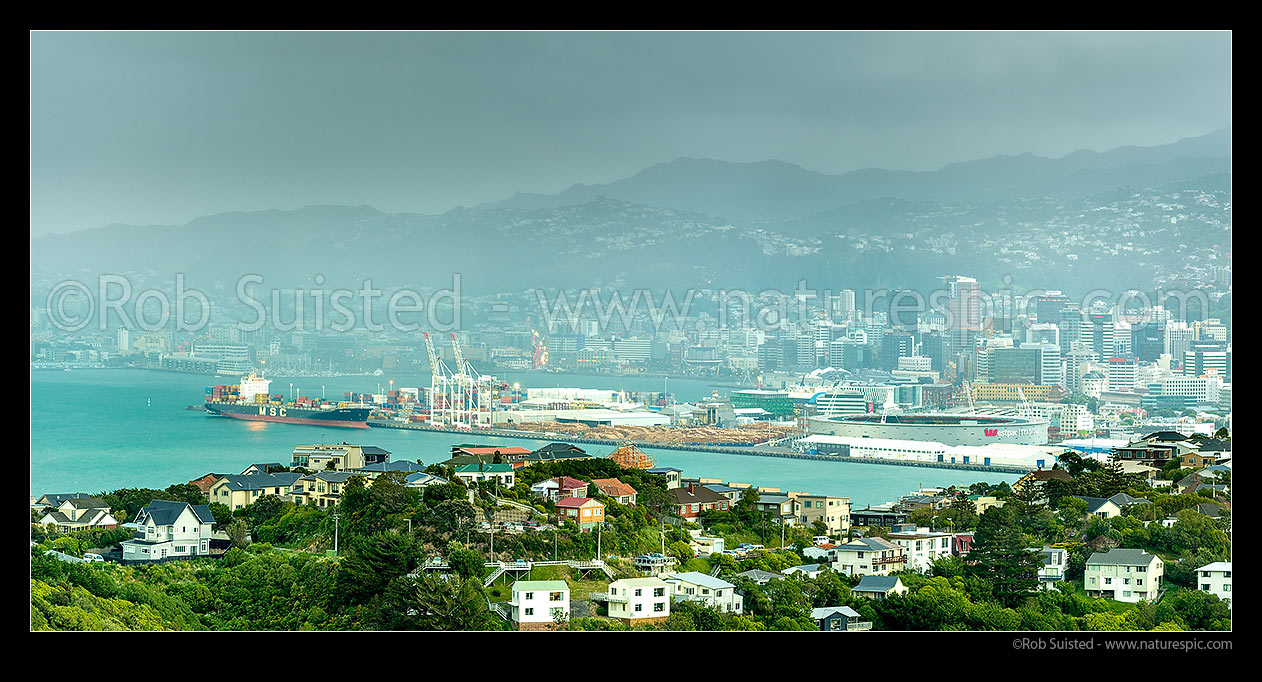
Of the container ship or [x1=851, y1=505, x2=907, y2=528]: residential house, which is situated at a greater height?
the container ship

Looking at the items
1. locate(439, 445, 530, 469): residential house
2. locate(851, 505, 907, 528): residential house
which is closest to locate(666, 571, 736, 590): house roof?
locate(851, 505, 907, 528): residential house

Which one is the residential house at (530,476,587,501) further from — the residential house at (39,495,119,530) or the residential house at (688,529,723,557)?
the residential house at (39,495,119,530)

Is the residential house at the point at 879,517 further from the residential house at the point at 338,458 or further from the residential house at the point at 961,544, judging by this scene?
the residential house at the point at 338,458

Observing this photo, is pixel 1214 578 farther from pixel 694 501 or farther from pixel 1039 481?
pixel 694 501

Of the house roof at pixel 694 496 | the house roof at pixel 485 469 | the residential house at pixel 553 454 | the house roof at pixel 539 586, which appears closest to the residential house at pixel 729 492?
the house roof at pixel 694 496
